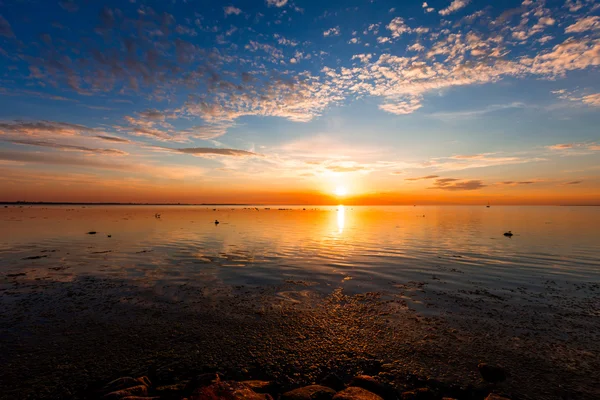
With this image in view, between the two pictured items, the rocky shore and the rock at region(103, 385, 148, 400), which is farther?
the rocky shore

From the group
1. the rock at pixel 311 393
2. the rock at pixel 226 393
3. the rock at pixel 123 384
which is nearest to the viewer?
the rock at pixel 226 393

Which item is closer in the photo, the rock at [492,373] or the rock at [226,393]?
the rock at [226,393]

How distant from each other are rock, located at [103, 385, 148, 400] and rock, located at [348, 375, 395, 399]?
21.3ft

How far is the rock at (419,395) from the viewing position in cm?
893

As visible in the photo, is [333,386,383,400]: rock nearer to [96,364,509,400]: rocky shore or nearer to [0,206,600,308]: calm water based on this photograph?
[96,364,509,400]: rocky shore

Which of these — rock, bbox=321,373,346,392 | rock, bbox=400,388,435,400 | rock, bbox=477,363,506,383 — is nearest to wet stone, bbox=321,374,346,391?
rock, bbox=321,373,346,392

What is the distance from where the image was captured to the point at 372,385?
366 inches

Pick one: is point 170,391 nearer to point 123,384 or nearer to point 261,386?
point 123,384

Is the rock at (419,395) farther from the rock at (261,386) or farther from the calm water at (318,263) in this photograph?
the calm water at (318,263)

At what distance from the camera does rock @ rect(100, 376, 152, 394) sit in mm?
8789

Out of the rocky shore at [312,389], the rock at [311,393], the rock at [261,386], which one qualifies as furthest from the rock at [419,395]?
the rock at [261,386]

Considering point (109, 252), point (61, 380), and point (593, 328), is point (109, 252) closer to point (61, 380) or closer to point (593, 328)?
point (61, 380)

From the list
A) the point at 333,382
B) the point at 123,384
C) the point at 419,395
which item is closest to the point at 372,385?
the point at 333,382

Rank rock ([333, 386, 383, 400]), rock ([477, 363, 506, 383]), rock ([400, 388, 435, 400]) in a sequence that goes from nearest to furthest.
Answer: rock ([333, 386, 383, 400]) → rock ([400, 388, 435, 400]) → rock ([477, 363, 506, 383])
